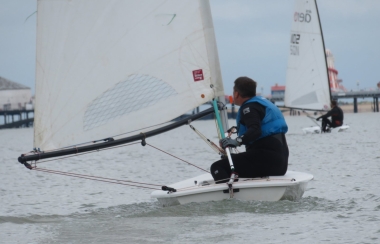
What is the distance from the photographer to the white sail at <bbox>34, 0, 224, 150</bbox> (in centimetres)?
802

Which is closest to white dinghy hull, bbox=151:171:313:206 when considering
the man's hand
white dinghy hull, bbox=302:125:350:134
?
the man's hand

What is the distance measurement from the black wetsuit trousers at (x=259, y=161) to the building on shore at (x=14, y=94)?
99531 millimetres

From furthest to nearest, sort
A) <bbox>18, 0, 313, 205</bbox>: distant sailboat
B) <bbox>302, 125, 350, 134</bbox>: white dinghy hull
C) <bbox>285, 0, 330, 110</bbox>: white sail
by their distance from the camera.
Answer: <bbox>285, 0, 330, 110</bbox>: white sail
<bbox>302, 125, 350, 134</bbox>: white dinghy hull
<bbox>18, 0, 313, 205</bbox>: distant sailboat

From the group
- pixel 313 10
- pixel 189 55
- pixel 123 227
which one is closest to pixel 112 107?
pixel 189 55

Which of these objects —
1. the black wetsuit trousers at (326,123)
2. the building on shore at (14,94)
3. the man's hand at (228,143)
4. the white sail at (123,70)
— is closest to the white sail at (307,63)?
the black wetsuit trousers at (326,123)

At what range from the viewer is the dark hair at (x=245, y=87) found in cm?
785

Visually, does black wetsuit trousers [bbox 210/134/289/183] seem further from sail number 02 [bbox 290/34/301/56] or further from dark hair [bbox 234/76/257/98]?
sail number 02 [bbox 290/34/301/56]

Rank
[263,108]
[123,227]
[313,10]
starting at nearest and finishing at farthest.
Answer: [123,227] < [263,108] < [313,10]

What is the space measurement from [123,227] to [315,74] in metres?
25.0

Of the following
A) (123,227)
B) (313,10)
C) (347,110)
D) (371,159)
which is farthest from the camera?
(347,110)

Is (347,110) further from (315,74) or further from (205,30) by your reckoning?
(205,30)

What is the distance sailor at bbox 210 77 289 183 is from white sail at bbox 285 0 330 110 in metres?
23.4

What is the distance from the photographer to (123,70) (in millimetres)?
8211

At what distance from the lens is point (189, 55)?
8219 mm
